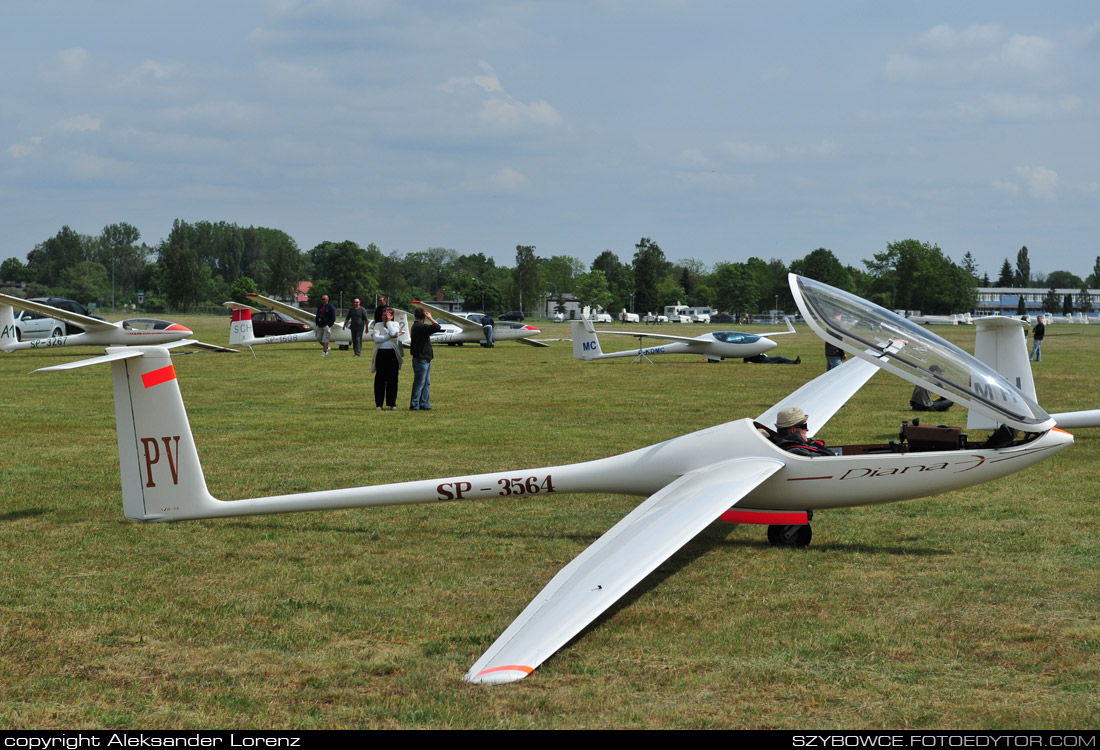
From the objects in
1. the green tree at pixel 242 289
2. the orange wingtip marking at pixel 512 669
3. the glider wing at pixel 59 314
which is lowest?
the orange wingtip marking at pixel 512 669

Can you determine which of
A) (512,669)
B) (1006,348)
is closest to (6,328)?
(1006,348)

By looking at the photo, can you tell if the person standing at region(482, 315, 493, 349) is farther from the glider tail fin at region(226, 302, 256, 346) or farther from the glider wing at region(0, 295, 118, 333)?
the glider wing at region(0, 295, 118, 333)

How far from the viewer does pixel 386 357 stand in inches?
655

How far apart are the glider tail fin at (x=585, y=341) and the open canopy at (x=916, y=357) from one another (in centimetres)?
2333

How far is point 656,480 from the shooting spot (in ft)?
24.4

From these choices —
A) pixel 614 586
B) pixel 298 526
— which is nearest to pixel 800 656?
pixel 614 586

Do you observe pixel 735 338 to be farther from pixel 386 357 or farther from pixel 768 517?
pixel 768 517

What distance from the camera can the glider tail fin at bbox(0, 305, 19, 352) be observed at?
30312 millimetres

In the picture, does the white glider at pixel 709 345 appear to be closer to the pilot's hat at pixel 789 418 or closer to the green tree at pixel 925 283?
the pilot's hat at pixel 789 418

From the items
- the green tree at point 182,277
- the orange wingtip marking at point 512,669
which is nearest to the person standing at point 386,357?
the orange wingtip marking at point 512,669

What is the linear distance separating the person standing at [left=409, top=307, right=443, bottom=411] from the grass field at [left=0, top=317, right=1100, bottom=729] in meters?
4.44

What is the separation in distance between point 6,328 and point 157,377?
2725cm

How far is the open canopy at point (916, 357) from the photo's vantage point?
6934 millimetres
